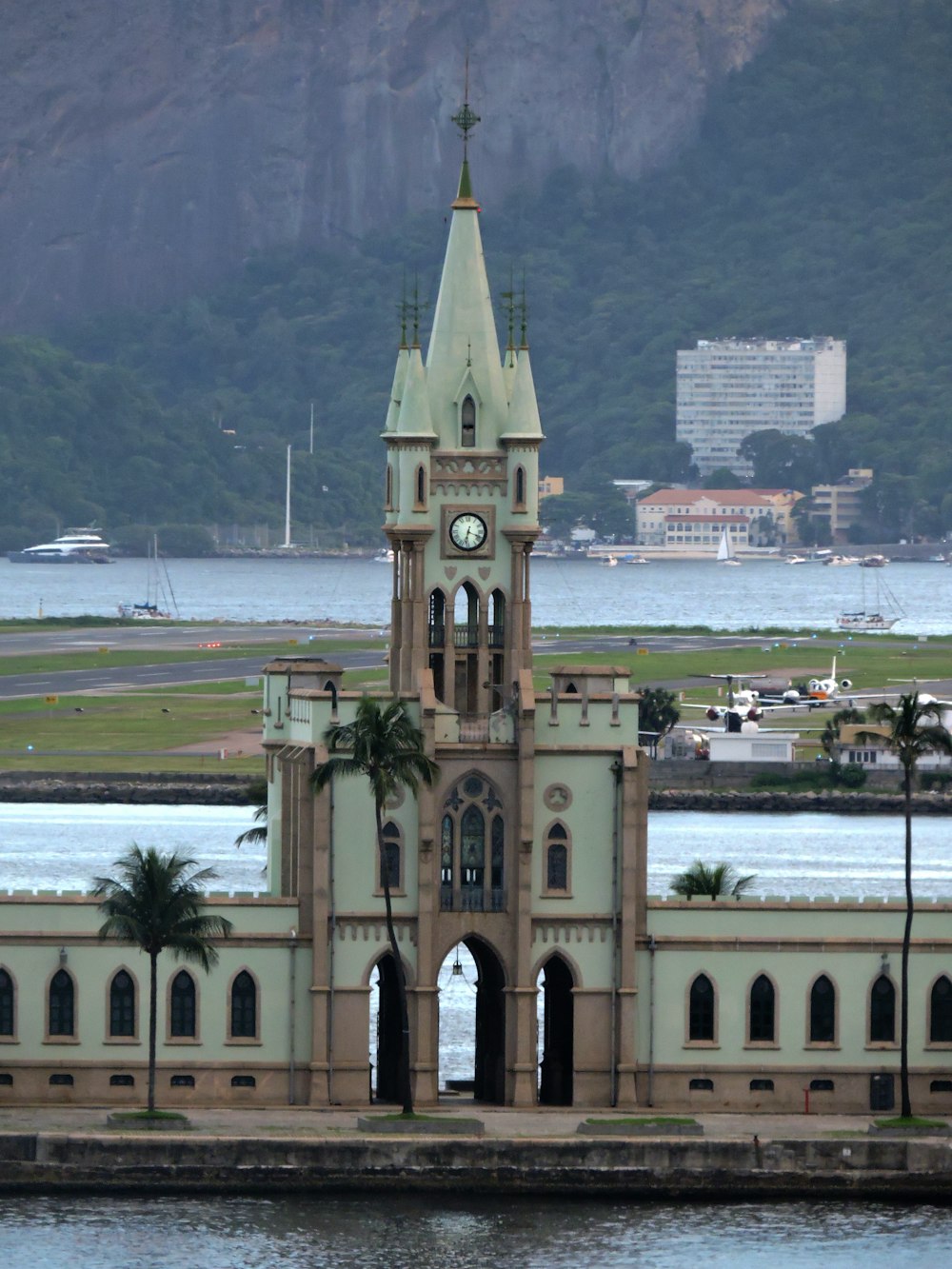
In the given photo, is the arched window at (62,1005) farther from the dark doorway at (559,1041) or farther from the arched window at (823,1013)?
the arched window at (823,1013)

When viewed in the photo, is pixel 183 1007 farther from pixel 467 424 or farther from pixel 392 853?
pixel 467 424

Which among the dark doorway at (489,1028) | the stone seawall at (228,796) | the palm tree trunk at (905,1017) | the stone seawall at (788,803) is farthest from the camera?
the stone seawall at (788,803)

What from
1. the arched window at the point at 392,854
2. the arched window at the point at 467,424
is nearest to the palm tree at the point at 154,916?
the arched window at the point at 392,854

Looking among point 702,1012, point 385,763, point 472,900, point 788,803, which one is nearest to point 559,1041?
point 702,1012

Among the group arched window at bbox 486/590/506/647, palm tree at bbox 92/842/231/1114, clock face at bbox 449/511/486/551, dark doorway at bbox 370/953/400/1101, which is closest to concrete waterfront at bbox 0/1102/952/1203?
palm tree at bbox 92/842/231/1114

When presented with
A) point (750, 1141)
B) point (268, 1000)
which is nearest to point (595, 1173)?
point (750, 1141)

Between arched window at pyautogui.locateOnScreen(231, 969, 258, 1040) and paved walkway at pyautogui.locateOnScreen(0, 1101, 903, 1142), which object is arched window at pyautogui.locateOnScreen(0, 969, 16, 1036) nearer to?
paved walkway at pyautogui.locateOnScreen(0, 1101, 903, 1142)
